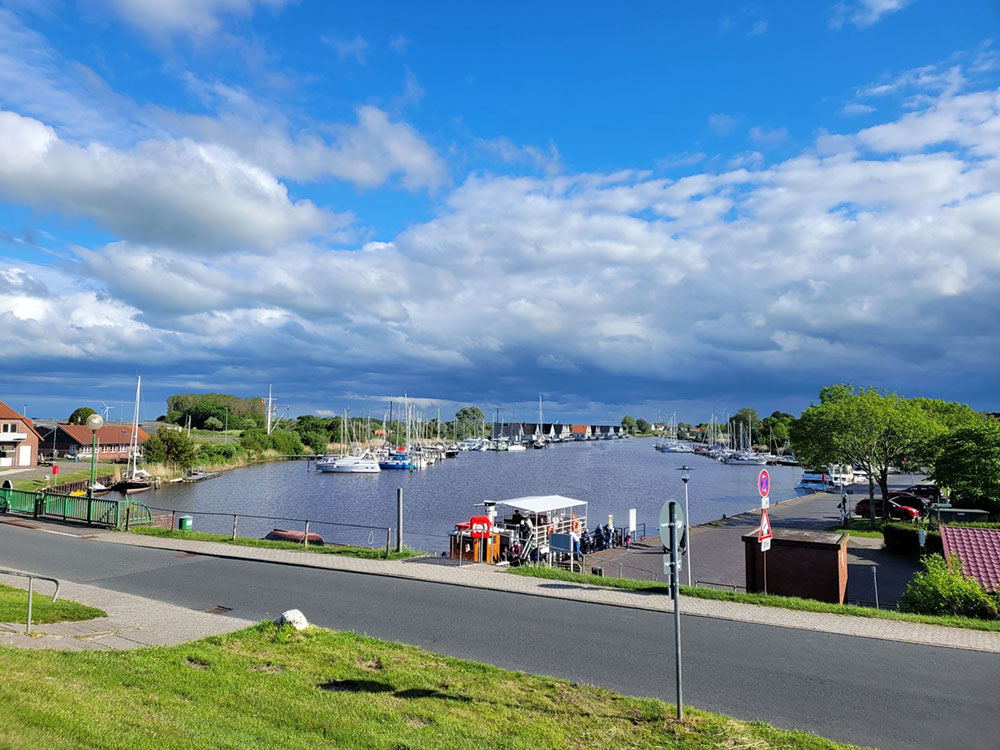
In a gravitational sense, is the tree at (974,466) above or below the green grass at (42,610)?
above

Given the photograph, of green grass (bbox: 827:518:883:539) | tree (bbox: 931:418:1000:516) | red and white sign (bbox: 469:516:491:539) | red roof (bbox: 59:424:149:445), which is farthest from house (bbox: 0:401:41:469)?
tree (bbox: 931:418:1000:516)

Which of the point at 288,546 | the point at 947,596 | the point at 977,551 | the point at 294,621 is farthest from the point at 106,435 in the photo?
the point at 947,596

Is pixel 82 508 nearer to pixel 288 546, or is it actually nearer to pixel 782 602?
pixel 288 546

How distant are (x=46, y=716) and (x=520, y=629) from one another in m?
7.86

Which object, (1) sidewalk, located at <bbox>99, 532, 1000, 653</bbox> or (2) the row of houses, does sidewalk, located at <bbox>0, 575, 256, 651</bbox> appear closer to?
(1) sidewalk, located at <bbox>99, 532, 1000, 653</bbox>

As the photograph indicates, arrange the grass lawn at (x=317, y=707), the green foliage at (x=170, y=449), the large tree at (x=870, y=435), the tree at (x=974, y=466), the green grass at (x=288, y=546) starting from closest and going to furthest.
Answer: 1. the grass lawn at (x=317, y=707)
2. the green grass at (x=288, y=546)
3. the tree at (x=974, y=466)
4. the large tree at (x=870, y=435)
5. the green foliage at (x=170, y=449)

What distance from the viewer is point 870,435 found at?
41.0m

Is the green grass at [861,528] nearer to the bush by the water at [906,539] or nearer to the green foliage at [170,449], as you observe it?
the bush by the water at [906,539]

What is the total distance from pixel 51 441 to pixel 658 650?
368 feet

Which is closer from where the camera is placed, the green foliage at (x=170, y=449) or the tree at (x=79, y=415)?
the green foliage at (x=170, y=449)

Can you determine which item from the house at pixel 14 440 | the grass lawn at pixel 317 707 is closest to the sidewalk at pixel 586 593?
the grass lawn at pixel 317 707

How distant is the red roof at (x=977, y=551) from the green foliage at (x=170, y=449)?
81125mm

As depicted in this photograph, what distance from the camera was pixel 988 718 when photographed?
8.37 metres

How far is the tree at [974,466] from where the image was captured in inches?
1190
